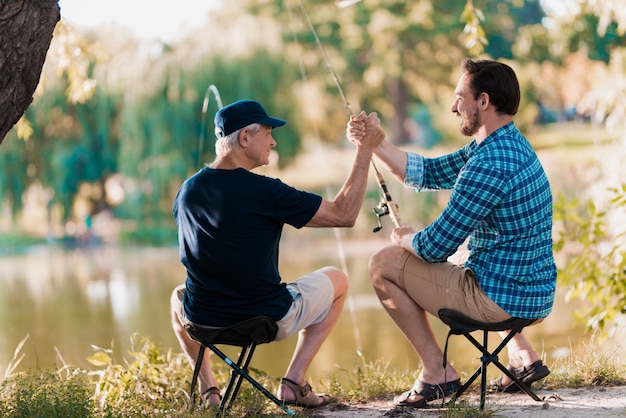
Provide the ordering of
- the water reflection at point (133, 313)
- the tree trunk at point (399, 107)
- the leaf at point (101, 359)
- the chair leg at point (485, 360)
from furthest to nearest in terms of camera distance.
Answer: the tree trunk at point (399, 107)
the water reflection at point (133, 313)
the leaf at point (101, 359)
the chair leg at point (485, 360)

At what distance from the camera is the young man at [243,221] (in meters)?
2.85

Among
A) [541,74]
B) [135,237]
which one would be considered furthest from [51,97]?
[541,74]

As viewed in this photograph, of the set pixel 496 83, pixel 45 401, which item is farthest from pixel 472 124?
pixel 45 401

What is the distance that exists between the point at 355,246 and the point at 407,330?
11483 millimetres

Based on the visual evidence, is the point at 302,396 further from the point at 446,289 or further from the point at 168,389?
the point at 168,389

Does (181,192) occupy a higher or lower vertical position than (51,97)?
lower

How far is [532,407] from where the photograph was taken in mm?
3059

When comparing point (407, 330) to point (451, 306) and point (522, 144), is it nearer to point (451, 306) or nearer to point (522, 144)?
point (451, 306)

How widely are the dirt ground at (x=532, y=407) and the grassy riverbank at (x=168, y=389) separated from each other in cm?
2

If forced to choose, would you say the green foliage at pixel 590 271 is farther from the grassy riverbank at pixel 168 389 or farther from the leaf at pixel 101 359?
the leaf at pixel 101 359

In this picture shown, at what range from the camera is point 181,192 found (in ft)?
9.63

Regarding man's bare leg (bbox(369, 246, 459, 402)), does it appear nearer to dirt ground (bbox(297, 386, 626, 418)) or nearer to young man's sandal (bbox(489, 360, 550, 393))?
dirt ground (bbox(297, 386, 626, 418))

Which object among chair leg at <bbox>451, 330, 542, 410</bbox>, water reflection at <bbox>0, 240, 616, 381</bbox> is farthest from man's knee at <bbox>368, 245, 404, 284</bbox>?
water reflection at <bbox>0, 240, 616, 381</bbox>

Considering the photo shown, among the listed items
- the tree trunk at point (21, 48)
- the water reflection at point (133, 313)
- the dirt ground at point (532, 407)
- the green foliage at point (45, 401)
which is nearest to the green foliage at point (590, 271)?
the water reflection at point (133, 313)
